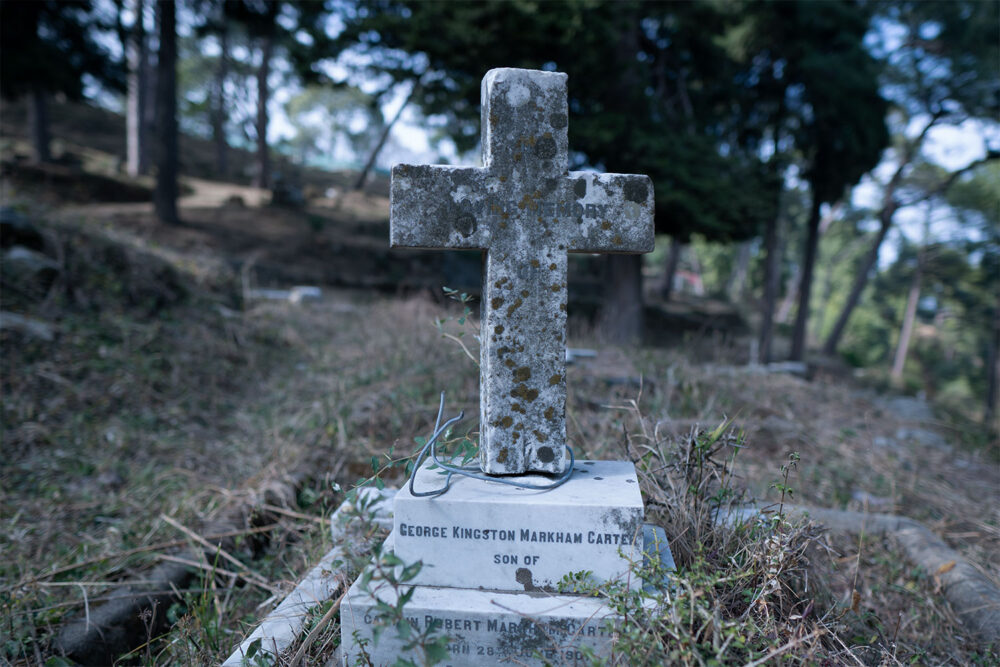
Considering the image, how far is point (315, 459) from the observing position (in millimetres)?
4418

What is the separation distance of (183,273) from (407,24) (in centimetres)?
511

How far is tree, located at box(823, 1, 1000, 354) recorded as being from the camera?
13750 mm

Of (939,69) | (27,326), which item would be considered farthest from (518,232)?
(939,69)

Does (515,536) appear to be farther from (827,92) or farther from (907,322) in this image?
(907,322)

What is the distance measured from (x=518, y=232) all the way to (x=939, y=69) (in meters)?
17.4

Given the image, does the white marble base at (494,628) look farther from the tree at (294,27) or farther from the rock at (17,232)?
the tree at (294,27)

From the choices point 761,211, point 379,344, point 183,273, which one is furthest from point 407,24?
point 761,211

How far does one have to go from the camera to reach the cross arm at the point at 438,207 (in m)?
2.39

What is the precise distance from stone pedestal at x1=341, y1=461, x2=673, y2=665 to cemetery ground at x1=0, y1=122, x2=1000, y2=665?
25 centimetres

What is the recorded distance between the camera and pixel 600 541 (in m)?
2.26

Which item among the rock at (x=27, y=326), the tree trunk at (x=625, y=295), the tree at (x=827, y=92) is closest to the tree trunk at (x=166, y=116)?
the rock at (x=27, y=326)

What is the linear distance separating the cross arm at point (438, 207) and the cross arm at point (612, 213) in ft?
1.23

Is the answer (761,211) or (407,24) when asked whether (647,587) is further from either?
(761,211)

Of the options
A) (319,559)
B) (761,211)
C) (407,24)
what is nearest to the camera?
(319,559)
